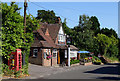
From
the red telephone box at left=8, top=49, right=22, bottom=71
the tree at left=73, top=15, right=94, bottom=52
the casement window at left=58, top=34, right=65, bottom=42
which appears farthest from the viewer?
the tree at left=73, top=15, right=94, bottom=52

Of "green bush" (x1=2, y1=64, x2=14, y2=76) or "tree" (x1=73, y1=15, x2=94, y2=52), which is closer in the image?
"green bush" (x1=2, y1=64, x2=14, y2=76)

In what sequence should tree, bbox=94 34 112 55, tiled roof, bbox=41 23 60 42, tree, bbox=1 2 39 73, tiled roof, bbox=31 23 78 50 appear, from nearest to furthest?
tree, bbox=1 2 39 73, tiled roof, bbox=31 23 78 50, tiled roof, bbox=41 23 60 42, tree, bbox=94 34 112 55

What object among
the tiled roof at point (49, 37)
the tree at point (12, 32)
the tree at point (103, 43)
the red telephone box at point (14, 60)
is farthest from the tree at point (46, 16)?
the red telephone box at point (14, 60)

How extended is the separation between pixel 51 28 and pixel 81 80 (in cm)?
2896

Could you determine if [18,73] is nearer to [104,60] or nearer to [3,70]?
[3,70]

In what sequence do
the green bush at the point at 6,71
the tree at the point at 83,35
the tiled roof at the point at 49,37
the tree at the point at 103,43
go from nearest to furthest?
1. the green bush at the point at 6,71
2. the tiled roof at the point at 49,37
3. the tree at the point at 83,35
4. the tree at the point at 103,43

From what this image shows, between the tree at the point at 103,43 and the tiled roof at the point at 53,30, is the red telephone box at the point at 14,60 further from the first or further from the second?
the tree at the point at 103,43

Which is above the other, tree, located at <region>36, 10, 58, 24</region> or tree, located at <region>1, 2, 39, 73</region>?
tree, located at <region>36, 10, 58, 24</region>

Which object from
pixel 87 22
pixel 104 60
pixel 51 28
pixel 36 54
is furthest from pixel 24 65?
pixel 104 60

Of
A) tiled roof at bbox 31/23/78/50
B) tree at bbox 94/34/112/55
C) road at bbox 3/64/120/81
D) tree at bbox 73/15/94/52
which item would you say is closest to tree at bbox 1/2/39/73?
road at bbox 3/64/120/81

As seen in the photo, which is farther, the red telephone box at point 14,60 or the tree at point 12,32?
the red telephone box at point 14,60

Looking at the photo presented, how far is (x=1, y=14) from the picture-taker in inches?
838

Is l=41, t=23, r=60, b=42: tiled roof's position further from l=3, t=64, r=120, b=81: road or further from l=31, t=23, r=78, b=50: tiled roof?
l=3, t=64, r=120, b=81: road

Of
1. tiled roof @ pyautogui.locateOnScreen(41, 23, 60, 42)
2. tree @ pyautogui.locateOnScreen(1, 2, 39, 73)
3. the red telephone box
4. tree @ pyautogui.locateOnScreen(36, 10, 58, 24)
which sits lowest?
the red telephone box
